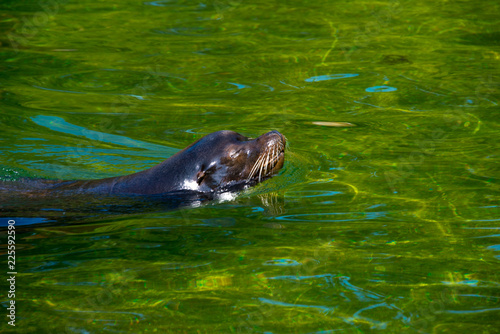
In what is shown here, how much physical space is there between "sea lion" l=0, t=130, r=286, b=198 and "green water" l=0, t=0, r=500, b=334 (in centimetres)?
30

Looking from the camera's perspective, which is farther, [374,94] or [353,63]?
[353,63]

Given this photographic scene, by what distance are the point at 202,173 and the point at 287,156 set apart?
4.26 feet

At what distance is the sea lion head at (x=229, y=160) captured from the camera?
680 cm

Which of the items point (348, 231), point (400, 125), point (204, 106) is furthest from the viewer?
point (204, 106)

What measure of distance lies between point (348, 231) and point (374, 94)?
4.20m

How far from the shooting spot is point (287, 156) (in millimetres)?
7723

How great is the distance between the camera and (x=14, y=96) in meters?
9.75

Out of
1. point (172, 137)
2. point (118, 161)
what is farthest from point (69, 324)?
point (172, 137)

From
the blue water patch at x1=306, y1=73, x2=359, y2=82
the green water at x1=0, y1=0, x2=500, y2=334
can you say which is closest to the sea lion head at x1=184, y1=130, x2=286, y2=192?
the green water at x1=0, y1=0, x2=500, y2=334

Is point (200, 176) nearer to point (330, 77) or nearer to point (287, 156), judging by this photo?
point (287, 156)

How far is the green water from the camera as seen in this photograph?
15.2 feet

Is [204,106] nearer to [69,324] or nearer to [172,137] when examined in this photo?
[172,137]

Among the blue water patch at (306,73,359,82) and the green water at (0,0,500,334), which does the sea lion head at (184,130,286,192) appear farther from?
the blue water patch at (306,73,359,82)

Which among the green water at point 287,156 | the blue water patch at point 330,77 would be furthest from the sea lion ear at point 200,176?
the blue water patch at point 330,77
